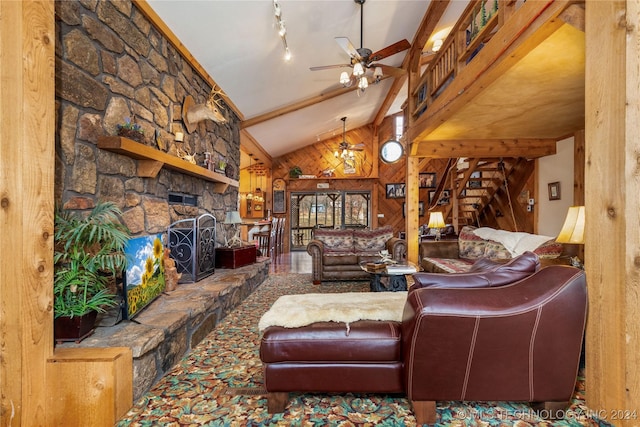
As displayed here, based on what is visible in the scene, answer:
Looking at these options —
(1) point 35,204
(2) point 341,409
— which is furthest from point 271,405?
(1) point 35,204

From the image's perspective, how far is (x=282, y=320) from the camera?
158 centimetres

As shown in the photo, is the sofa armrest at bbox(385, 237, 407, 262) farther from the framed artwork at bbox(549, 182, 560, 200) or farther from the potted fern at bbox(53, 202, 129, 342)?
the potted fern at bbox(53, 202, 129, 342)

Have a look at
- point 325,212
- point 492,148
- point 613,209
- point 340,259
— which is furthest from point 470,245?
point 325,212

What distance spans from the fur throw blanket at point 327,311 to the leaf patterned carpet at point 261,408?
1.59 ft

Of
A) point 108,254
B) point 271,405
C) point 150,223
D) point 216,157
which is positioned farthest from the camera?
point 216,157

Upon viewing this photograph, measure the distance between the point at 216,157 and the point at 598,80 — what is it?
397 cm

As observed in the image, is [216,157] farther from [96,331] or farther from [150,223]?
[96,331]

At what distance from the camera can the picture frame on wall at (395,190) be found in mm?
8930

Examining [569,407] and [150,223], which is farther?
[150,223]

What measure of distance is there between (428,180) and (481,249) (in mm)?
4805

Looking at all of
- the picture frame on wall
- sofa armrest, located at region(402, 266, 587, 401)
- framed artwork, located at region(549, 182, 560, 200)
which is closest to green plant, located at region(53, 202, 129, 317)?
sofa armrest, located at region(402, 266, 587, 401)

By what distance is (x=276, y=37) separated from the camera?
10.8 feet

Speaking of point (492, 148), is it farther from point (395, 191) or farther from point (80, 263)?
point (80, 263)

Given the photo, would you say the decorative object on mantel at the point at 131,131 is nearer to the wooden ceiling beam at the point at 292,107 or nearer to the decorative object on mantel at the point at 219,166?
the decorative object on mantel at the point at 219,166
